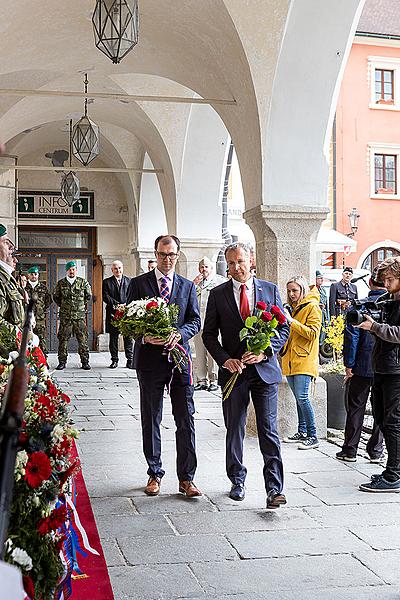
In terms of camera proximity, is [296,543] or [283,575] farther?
[296,543]

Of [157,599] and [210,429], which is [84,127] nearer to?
[210,429]

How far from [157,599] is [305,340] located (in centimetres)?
368

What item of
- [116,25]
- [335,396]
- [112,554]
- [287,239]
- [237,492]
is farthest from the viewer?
[335,396]

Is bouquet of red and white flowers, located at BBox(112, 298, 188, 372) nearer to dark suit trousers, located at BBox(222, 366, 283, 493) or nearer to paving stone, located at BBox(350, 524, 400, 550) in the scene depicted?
dark suit trousers, located at BBox(222, 366, 283, 493)

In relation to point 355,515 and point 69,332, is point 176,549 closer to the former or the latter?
point 355,515

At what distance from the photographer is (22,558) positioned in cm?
250

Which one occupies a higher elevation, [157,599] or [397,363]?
[397,363]

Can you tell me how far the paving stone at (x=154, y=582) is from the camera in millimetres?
3559

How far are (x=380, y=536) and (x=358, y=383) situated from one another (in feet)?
6.56

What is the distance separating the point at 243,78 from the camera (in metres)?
8.09

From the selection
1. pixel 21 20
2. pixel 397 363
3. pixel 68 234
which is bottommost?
pixel 397 363

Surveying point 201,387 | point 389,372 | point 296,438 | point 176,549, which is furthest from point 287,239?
point 176,549

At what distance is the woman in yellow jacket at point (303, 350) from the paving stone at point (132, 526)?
2.37 m

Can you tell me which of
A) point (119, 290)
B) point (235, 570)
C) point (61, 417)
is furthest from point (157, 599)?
point (119, 290)
